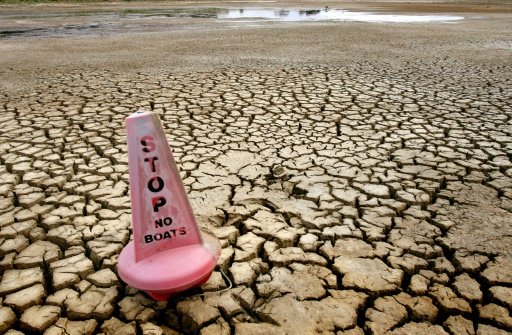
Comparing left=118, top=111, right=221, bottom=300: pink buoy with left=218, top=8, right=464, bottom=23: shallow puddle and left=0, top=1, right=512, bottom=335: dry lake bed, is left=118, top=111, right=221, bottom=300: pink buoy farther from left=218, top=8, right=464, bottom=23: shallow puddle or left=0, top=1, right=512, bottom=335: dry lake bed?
left=218, top=8, right=464, bottom=23: shallow puddle

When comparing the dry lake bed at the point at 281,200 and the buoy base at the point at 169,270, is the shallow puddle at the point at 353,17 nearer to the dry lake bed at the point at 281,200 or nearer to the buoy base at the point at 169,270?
the dry lake bed at the point at 281,200

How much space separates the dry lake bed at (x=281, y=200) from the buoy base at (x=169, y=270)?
0.36 ft

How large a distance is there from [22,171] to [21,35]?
32.5ft

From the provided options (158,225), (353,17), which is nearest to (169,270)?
(158,225)

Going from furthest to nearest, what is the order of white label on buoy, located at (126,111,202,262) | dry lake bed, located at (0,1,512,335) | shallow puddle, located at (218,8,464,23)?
1. shallow puddle, located at (218,8,464,23)
2. dry lake bed, located at (0,1,512,335)
3. white label on buoy, located at (126,111,202,262)

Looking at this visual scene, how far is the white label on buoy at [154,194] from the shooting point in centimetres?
135

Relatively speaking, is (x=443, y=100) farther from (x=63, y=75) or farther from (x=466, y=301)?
(x=63, y=75)

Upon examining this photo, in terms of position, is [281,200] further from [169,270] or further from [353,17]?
[353,17]

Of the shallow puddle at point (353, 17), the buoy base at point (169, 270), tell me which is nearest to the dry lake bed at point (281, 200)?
the buoy base at point (169, 270)

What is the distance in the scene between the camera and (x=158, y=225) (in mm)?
1455

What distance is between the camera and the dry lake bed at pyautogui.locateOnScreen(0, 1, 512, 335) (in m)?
1.45

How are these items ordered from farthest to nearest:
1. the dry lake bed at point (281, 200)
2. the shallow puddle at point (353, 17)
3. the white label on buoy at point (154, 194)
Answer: the shallow puddle at point (353, 17)
the dry lake bed at point (281, 200)
the white label on buoy at point (154, 194)

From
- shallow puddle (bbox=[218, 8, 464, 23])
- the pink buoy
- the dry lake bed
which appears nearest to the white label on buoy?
the pink buoy

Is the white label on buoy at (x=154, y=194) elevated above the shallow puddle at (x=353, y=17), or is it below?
below
